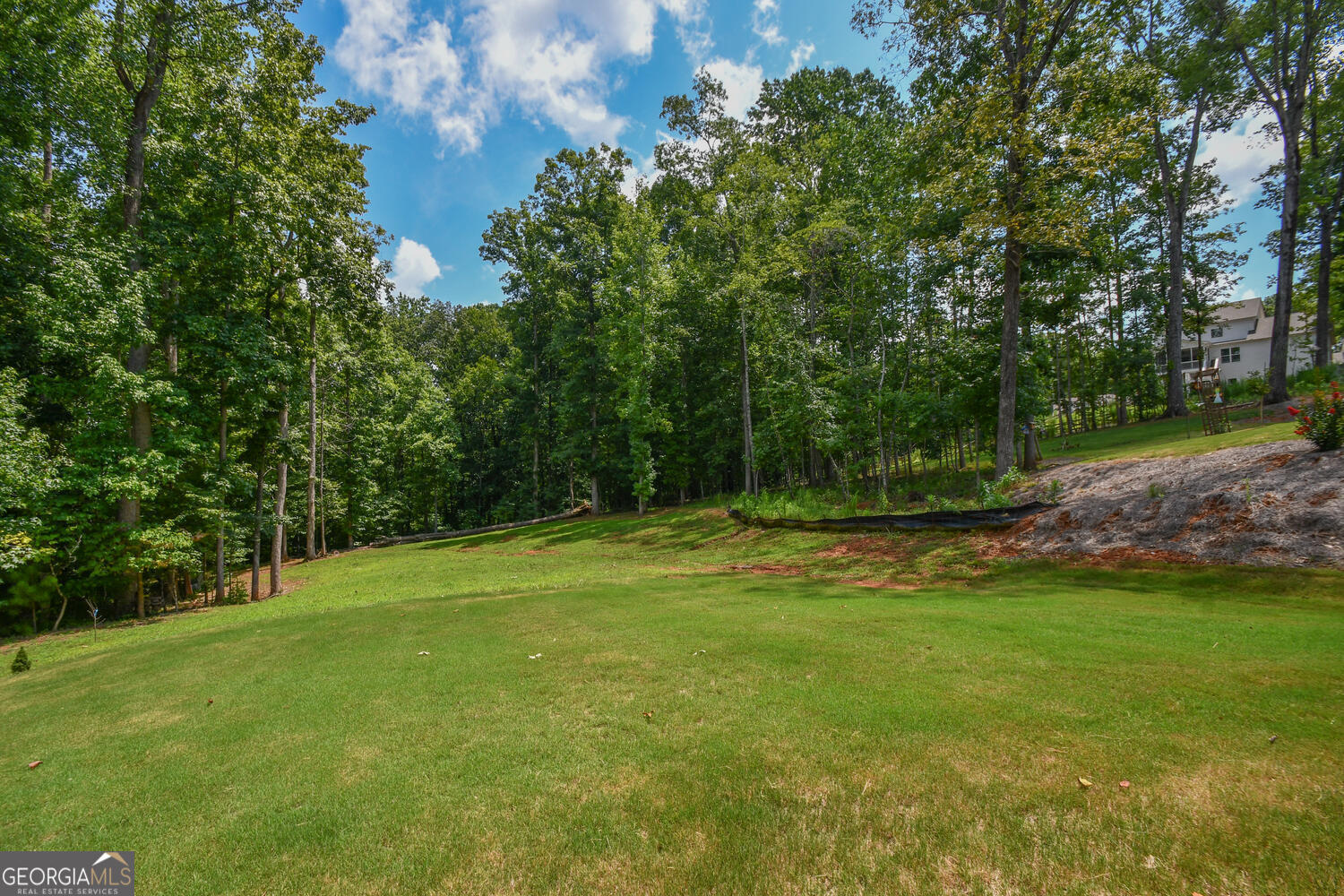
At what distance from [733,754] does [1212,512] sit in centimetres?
1125

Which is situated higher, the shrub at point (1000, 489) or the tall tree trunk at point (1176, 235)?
the tall tree trunk at point (1176, 235)

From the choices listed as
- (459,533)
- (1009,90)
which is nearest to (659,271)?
(1009,90)

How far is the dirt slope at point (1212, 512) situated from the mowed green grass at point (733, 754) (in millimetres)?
1033

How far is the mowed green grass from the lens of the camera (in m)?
2.56

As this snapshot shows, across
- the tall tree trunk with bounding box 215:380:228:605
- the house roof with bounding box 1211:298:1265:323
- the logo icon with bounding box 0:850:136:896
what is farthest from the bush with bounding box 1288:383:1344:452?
the house roof with bounding box 1211:298:1265:323

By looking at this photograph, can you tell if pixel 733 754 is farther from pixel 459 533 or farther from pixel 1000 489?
pixel 459 533

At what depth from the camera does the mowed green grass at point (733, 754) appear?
2.56 m

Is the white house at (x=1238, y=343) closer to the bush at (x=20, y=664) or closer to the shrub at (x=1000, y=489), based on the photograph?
the shrub at (x=1000, y=489)

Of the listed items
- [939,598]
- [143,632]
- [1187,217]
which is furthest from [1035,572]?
[1187,217]

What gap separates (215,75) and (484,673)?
62.6 ft

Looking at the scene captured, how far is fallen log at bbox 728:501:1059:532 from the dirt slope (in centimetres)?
42

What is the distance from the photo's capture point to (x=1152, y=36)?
22047 millimetres

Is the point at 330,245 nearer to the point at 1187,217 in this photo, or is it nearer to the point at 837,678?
the point at 837,678

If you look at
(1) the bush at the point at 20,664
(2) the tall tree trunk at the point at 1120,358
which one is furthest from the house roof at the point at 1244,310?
(1) the bush at the point at 20,664
